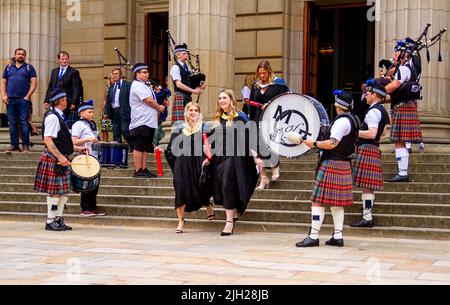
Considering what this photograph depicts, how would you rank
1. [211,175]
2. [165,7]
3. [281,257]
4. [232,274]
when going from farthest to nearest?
[165,7], [211,175], [281,257], [232,274]

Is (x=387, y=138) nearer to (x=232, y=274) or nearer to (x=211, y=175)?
(x=211, y=175)

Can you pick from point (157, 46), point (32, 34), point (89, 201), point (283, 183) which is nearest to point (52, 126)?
point (89, 201)

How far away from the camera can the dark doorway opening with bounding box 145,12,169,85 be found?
20984 millimetres

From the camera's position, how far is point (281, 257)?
27.0 ft

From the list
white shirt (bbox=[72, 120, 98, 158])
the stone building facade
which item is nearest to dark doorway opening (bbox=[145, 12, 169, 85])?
the stone building facade

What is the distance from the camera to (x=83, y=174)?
10.9 m

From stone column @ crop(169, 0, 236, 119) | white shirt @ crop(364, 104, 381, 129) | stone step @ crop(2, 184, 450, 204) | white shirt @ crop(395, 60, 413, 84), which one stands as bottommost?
stone step @ crop(2, 184, 450, 204)

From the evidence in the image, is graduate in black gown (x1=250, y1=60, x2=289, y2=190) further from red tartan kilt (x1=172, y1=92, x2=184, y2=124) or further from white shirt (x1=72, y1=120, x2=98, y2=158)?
white shirt (x1=72, y1=120, x2=98, y2=158)

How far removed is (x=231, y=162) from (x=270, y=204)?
3.81 feet

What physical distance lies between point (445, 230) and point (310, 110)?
8.24ft

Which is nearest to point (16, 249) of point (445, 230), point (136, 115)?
point (136, 115)

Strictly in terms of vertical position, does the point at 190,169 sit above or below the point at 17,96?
below

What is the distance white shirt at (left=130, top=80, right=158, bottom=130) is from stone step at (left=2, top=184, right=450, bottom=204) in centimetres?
105

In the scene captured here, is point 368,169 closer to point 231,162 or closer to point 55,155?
point 231,162
